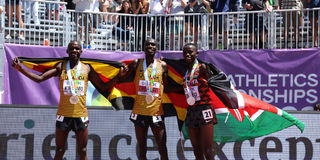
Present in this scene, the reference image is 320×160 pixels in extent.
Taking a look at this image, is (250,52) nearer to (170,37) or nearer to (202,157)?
(170,37)

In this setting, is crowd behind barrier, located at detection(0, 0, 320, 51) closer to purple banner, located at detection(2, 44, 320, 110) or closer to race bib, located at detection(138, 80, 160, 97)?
purple banner, located at detection(2, 44, 320, 110)

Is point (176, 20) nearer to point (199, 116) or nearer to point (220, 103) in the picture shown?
point (220, 103)

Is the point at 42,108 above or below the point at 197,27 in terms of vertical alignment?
below

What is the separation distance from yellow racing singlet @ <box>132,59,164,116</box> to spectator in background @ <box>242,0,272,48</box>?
5.78 m

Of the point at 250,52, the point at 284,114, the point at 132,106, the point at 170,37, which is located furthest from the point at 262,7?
the point at 132,106

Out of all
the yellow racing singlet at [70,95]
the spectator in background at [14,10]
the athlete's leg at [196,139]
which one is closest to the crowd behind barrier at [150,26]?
the spectator in background at [14,10]

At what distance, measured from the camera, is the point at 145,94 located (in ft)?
27.0

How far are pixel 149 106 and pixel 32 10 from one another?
647 centimetres

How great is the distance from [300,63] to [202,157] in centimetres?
581

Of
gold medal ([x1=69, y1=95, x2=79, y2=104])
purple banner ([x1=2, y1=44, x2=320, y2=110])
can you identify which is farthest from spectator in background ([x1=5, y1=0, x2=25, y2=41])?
gold medal ([x1=69, y1=95, x2=79, y2=104])

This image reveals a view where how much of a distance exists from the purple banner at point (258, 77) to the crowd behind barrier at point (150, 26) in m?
0.35

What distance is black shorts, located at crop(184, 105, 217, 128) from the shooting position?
812cm

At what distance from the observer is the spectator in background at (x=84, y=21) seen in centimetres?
1390

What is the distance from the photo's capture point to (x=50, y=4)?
13633 mm
